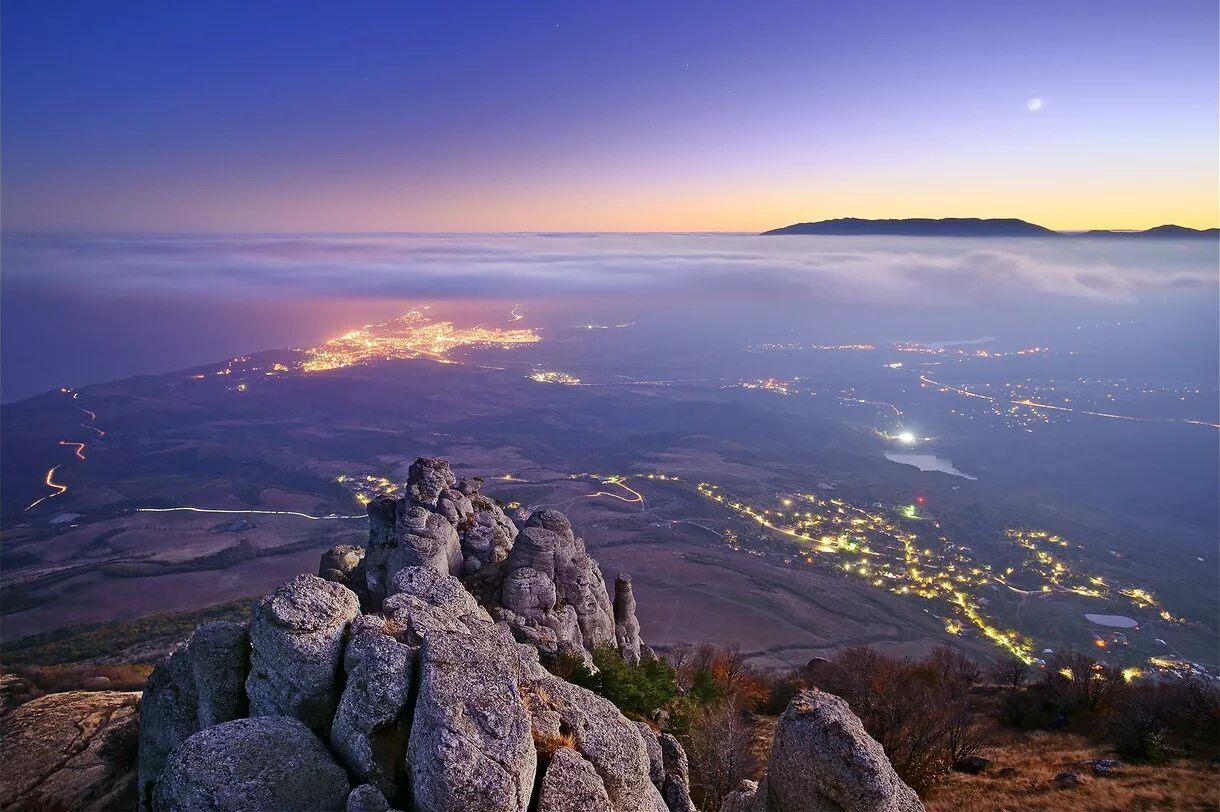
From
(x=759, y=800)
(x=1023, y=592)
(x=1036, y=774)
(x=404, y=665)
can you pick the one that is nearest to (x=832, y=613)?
(x=1023, y=592)

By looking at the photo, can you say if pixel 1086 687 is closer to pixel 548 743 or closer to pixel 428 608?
pixel 548 743

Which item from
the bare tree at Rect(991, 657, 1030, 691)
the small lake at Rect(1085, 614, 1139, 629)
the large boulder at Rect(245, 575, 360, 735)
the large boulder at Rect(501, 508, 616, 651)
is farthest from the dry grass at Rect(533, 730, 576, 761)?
the small lake at Rect(1085, 614, 1139, 629)

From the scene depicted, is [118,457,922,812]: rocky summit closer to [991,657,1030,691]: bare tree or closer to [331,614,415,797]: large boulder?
[331,614,415,797]: large boulder

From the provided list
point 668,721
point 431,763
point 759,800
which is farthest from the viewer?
point 668,721

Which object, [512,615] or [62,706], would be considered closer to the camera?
[62,706]

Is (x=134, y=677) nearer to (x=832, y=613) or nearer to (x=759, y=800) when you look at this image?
(x=759, y=800)

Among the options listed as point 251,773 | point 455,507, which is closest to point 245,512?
point 455,507
